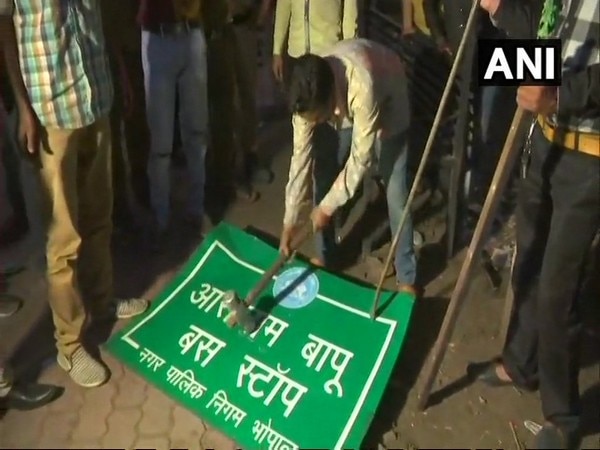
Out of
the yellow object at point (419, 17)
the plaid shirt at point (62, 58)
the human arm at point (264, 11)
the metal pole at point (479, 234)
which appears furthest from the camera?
the human arm at point (264, 11)

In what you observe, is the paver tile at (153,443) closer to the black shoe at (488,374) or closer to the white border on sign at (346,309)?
the white border on sign at (346,309)

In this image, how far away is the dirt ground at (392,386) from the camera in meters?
1.94

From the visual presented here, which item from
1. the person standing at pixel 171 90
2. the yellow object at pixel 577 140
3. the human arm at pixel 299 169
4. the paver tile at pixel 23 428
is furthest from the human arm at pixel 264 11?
the paver tile at pixel 23 428

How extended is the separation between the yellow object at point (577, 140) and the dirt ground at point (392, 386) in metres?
0.75

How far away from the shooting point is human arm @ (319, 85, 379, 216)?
1.88 metres

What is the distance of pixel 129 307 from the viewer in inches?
90.5

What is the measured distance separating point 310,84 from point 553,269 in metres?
0.67

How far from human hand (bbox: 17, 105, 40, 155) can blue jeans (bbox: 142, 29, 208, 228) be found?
57 centimetres

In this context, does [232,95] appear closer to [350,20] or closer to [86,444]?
[350,20]

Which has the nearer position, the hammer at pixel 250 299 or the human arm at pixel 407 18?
the hammer at pixel 250 299

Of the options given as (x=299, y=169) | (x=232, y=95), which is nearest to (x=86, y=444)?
(x=299, y=169)

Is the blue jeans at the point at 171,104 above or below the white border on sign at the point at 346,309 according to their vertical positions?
above

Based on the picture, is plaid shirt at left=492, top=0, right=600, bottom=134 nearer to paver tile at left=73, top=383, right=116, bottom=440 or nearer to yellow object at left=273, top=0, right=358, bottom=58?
yellow object at left=273, top=0, right=358, bottom=58

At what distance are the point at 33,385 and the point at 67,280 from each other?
312 mm
